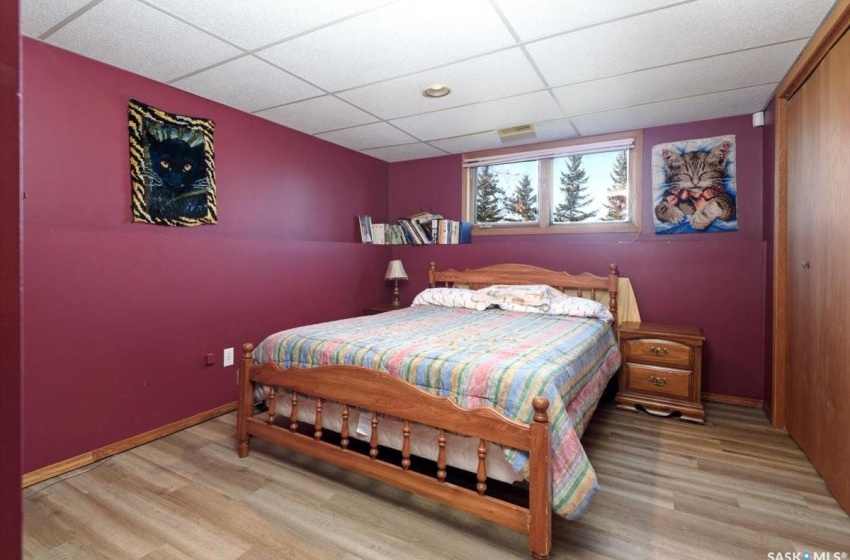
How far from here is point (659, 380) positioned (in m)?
2.97

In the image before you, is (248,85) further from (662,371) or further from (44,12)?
(662,371)

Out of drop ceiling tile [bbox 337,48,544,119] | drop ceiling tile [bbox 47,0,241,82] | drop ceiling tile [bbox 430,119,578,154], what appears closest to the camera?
drop ceiling tile [bbox 47,0,241,82]

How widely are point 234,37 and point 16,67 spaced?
6.70ft

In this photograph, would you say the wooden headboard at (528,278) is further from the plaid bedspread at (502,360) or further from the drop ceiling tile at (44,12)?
the drop ceiling tile at (44,12)

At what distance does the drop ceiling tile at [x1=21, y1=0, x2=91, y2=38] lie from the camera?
183 centimetres

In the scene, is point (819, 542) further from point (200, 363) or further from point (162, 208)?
point (162, 208)

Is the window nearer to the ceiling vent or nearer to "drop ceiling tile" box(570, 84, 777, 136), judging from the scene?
"drop ceiling tile" box(570, 84, 777, 136)

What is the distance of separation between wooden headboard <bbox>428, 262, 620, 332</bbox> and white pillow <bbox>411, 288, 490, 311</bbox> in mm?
368

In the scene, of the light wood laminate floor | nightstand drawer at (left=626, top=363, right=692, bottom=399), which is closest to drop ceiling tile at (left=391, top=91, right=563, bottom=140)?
nightstand drawer at (left=626, top=363, right=692, bottom=399)

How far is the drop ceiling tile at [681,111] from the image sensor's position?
2832 mm

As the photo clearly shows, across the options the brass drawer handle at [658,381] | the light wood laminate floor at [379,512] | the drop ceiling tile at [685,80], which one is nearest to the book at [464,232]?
the drop ceiling tile at [685,80]

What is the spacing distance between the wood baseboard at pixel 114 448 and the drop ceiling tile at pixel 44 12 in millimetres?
2174

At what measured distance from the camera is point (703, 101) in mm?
2918

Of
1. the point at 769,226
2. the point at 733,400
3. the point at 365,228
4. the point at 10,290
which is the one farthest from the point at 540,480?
the point at 365,228
